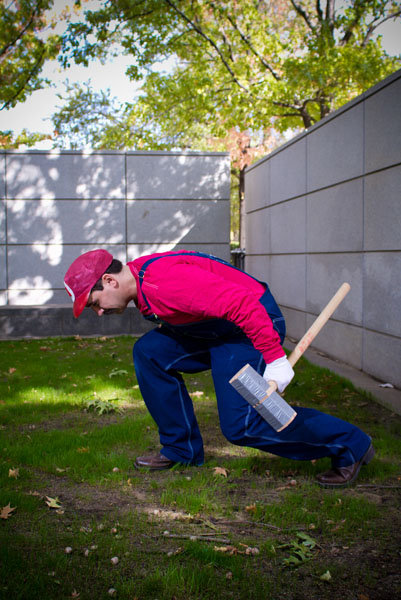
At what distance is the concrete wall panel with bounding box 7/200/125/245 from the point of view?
1118 centimetres

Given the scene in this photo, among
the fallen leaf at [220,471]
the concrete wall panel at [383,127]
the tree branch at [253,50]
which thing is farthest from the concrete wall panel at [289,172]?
the tree branch at [253,50]

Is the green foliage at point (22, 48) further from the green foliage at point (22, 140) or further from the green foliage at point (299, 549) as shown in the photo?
the green foliage at point (299, 549)

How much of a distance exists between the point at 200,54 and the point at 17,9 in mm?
5197

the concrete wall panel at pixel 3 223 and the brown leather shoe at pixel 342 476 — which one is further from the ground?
the concrete wall panel at pixel 3 223

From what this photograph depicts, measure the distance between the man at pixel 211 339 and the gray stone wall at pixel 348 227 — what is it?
2.82 meters

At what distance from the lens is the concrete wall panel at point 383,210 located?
5746 millimetres

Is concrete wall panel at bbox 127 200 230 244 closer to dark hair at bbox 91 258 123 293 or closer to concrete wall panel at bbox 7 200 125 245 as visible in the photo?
concrete wall panel at bbox 7 200 125 245

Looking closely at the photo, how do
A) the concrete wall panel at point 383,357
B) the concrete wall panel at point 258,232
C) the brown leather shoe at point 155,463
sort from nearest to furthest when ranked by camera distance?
the brown leather shoe at point 155,463, the concrete wall panel at point 383,357, the concrete wall panel at point 258,232

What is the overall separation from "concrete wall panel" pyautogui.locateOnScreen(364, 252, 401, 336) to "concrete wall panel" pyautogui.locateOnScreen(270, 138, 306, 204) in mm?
2523

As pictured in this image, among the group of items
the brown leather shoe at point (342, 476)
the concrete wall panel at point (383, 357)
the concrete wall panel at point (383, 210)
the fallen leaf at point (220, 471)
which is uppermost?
the concrete wall panel at point (383, 210)

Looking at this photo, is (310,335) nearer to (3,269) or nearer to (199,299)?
(199,299)

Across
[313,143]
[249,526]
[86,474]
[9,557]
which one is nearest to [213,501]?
[249,526]

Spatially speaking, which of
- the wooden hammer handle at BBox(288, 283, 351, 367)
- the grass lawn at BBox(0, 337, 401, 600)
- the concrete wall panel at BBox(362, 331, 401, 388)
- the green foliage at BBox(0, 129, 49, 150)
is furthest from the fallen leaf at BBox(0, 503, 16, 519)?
the green foliage at BBox(0, 129, 49, 150)

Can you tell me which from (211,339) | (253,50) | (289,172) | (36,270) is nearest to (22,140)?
(253,50)
